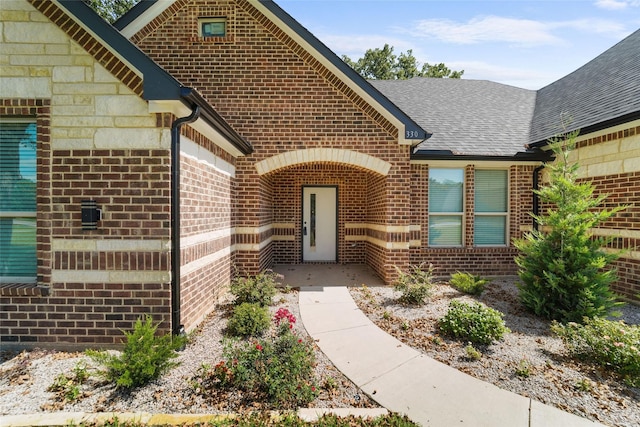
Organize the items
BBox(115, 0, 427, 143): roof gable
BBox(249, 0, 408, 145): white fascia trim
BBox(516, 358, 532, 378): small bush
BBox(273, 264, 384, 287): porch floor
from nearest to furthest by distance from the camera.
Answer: BBox(516, 358, 532, 378): small bush < BBox(115, 0, 427, 143): roof gable < BBox(249, 0, 408, 145): white fascia trim < BBox(273, 264, 384, 287): porch floor

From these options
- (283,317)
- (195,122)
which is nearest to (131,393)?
(283,317)

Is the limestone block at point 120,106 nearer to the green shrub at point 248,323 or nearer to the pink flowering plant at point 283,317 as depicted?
the green shrub at point 248,323

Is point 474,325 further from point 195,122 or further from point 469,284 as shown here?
point 195,122

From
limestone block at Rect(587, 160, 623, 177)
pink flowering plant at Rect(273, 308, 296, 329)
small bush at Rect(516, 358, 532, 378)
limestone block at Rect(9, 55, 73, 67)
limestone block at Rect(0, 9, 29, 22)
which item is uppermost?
limestone block at Rect(0, 9, 29, 22)

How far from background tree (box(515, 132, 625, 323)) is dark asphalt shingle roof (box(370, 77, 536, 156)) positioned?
292cm

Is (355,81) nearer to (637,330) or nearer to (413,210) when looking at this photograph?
(413,210)

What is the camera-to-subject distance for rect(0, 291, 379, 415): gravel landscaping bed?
119 inches

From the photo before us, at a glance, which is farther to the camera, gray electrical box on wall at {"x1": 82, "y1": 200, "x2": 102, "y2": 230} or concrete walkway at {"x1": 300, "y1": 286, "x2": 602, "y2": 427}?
gray electrical box on wall at {"x1": 82, "y1": 200, "x2": 102, "y2": 230}

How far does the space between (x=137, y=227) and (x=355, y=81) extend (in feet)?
17.5

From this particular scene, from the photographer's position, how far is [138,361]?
3.21 metres

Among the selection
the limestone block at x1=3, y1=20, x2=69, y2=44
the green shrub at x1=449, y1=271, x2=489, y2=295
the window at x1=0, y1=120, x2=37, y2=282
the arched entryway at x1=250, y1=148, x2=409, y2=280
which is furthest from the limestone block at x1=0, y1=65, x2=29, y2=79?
the green shrub at x1=449, y1=271, x2=489, y2=295

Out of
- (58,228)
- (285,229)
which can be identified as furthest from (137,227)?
(285,229)

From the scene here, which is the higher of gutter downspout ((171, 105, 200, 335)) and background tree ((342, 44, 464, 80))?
background tree ((342, 44, 464, 80))

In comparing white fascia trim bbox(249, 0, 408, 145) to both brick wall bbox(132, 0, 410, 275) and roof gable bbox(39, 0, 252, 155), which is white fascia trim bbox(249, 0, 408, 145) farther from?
roof gable bbox(39, 0, 252, 155)
